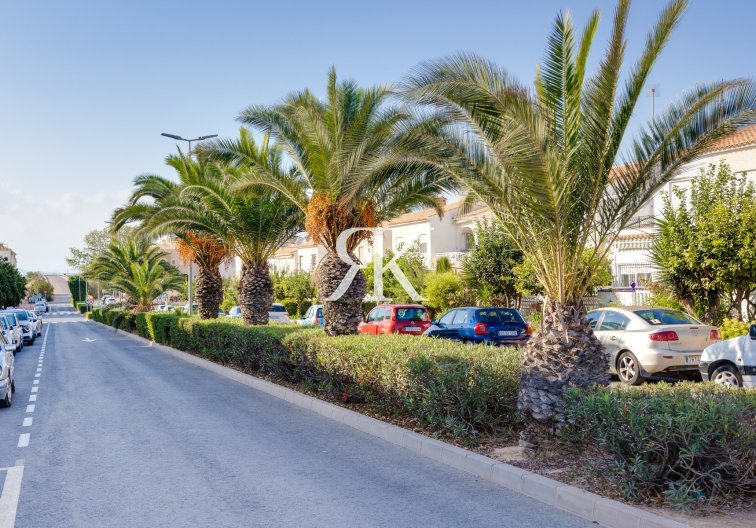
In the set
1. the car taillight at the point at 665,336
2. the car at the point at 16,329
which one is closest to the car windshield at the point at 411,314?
the car taillight at the point at 665,336

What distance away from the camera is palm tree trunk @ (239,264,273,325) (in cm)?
1980

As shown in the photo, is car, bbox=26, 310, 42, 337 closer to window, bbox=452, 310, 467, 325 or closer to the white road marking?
window, bbox=452, 310, 467, 325

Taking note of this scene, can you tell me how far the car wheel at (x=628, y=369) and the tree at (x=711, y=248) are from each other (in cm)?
508

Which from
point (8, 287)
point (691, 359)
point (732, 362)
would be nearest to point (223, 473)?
point (732, 362)

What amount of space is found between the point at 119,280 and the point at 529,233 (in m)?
38.8

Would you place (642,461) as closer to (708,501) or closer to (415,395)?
(708,501)

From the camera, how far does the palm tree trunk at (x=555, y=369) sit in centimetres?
716

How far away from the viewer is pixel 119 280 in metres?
42.4

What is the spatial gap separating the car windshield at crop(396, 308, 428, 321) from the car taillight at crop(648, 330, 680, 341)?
9251 mm

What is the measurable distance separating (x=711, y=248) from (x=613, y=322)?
4986 millimetres

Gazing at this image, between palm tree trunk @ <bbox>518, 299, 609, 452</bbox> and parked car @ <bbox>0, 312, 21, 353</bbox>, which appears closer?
palm tree trunk @ <bbox>518, 299, 609, 452</bbox>

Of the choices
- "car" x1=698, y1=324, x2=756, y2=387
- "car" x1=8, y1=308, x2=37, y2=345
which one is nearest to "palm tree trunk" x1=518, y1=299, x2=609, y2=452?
"car" x1=698, y1=324, x2=756, y2=387

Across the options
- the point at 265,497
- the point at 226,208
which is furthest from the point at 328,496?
the point at 226,208

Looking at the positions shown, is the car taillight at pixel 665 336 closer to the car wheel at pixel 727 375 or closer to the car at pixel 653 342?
the car at pixel 653 342
